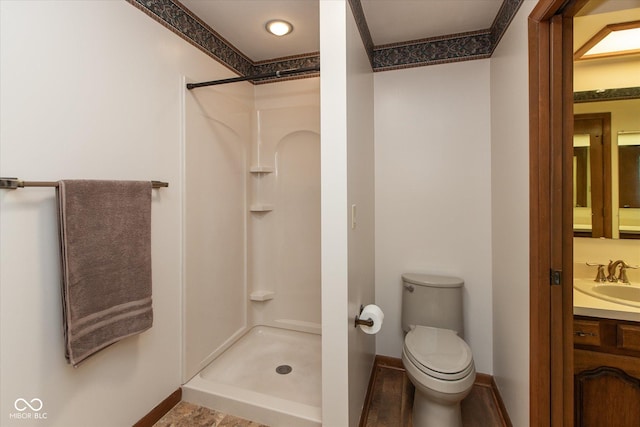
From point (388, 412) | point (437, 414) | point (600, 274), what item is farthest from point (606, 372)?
point (388, 412)

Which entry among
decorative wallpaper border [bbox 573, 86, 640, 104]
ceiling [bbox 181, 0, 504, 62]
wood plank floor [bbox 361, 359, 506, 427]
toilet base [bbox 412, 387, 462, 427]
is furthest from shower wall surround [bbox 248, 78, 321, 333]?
decorative wallpaper border [bbox 573, 86, 640, 104]

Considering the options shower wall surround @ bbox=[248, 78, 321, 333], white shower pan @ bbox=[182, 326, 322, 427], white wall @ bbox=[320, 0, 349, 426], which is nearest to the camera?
white wall @ bbox=[320, 0, 349, 426]

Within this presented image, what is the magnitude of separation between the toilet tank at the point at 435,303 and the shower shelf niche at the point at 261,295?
123 centimetres

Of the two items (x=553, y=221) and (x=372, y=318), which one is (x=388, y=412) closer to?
(x=372, y=318)

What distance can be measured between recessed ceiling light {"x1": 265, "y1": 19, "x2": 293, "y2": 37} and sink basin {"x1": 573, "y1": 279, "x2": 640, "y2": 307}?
2.21m

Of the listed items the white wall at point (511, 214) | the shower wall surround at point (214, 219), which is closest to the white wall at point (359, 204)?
the white wall at point (511, 214)

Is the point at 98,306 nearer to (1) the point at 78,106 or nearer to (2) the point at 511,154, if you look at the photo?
(1) the point at 78,106

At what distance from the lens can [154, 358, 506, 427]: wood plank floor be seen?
5.43 feet

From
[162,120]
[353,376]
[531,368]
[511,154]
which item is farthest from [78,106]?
[531,368]

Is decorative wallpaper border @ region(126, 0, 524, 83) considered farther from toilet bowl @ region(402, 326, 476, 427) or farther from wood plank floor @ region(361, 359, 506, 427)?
wood plank floor @ region(361, 359, 506, 427)

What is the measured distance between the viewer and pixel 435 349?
1638 mm

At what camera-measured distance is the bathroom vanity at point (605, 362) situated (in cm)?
114

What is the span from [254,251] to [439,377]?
1803mm

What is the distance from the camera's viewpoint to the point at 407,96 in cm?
216
